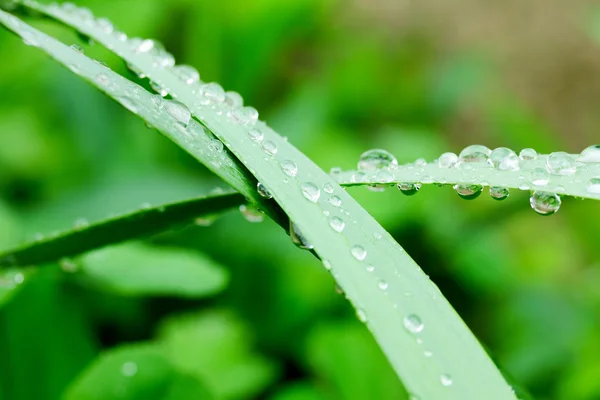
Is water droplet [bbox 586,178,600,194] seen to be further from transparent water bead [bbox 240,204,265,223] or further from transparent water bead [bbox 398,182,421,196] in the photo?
transparent water bead [bbox 240,204,265,223]

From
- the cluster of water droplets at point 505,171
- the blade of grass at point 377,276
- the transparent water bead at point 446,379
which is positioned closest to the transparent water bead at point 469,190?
the cluster of water droplets at point 505,171

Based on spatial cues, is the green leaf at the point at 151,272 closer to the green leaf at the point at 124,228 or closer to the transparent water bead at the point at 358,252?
the green leaf at the point at 124,228

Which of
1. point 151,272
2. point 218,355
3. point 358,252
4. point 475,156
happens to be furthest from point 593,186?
point 218,355

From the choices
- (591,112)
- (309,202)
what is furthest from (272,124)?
(591,112)

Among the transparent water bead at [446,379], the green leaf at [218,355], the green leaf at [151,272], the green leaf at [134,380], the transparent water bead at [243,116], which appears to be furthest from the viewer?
the green leaf at [218,355]

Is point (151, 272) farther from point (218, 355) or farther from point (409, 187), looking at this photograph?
point (409, 187)
